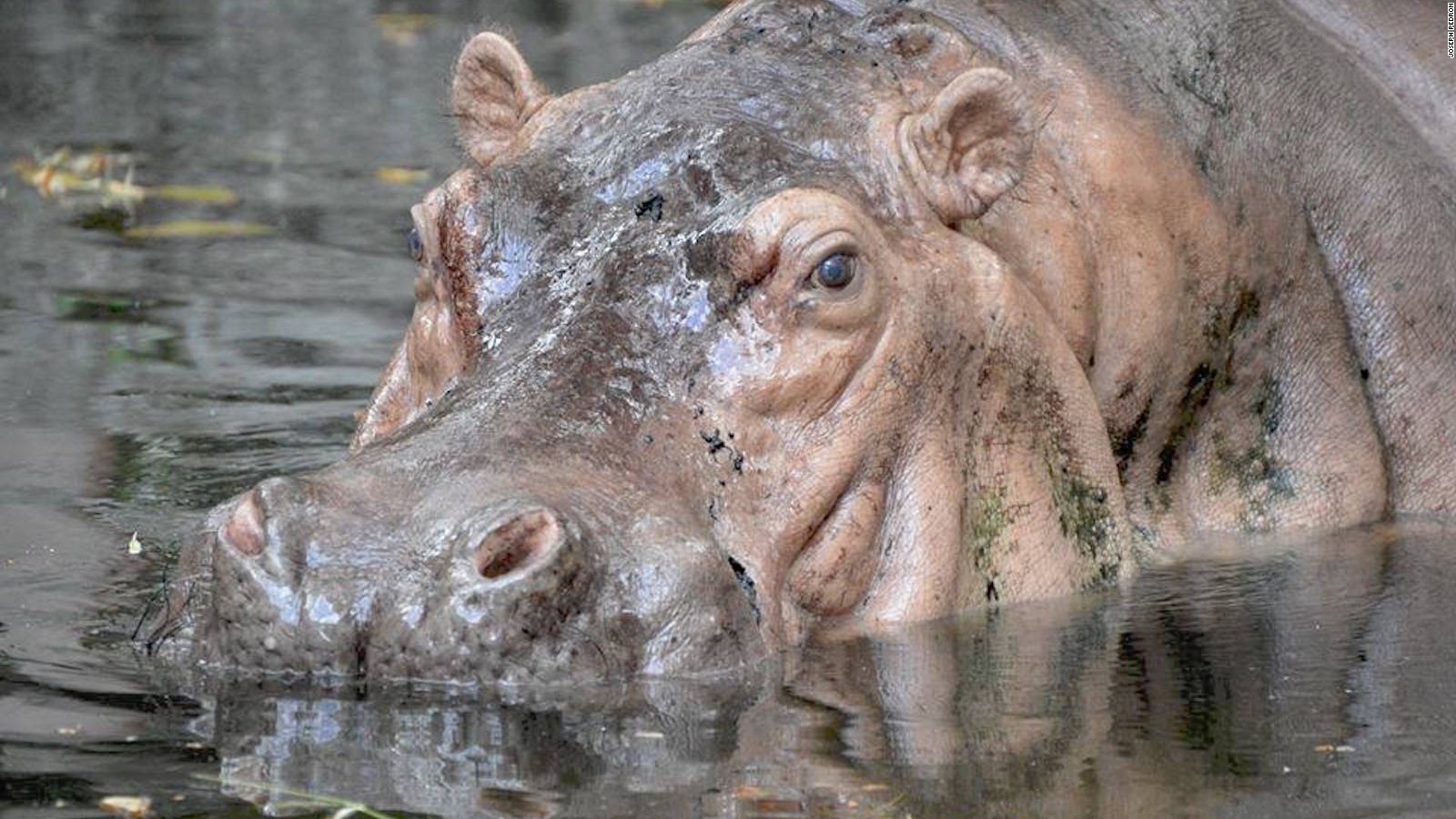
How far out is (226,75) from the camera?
15.0 metres

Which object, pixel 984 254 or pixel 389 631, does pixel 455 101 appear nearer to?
pixel 984 254

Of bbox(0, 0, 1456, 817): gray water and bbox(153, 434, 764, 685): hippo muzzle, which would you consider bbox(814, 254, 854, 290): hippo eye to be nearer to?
bbox(0, 0, 1456, 817): gray water

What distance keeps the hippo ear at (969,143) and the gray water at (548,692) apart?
0.92 meters

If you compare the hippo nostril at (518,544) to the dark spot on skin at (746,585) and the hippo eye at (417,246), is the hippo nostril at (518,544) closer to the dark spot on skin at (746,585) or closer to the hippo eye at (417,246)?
the dark spot on skin at (746,585)

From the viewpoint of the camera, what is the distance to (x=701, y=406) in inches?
228

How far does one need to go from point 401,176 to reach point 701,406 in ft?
22.9

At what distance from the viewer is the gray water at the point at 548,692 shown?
472 centimetres

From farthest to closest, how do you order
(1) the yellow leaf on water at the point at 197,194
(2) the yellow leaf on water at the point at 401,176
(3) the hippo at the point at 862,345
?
(2) the yellow leaf on water at the point at 401,176
(1) the yellow leaf on water at the point at 197,194
(3) the hippo at the point at 862,345

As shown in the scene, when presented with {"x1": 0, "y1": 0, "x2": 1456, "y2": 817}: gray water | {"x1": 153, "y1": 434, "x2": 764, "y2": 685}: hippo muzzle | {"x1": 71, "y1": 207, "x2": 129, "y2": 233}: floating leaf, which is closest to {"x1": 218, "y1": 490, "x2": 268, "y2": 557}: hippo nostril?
{"x1": 153, "y1": 434, "x2": 764, "y2": 685}: hippo muzzle

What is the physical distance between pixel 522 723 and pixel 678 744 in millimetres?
285

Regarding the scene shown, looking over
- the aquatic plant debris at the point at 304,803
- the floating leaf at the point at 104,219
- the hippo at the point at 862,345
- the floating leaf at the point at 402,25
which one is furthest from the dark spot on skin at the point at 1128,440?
the floating leaf at the point at 402,25

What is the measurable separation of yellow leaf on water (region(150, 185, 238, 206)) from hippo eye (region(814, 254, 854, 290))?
6373 mm

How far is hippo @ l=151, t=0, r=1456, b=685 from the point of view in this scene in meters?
5.27

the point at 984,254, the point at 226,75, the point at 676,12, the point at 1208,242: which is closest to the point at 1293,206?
the point at 1208,242
